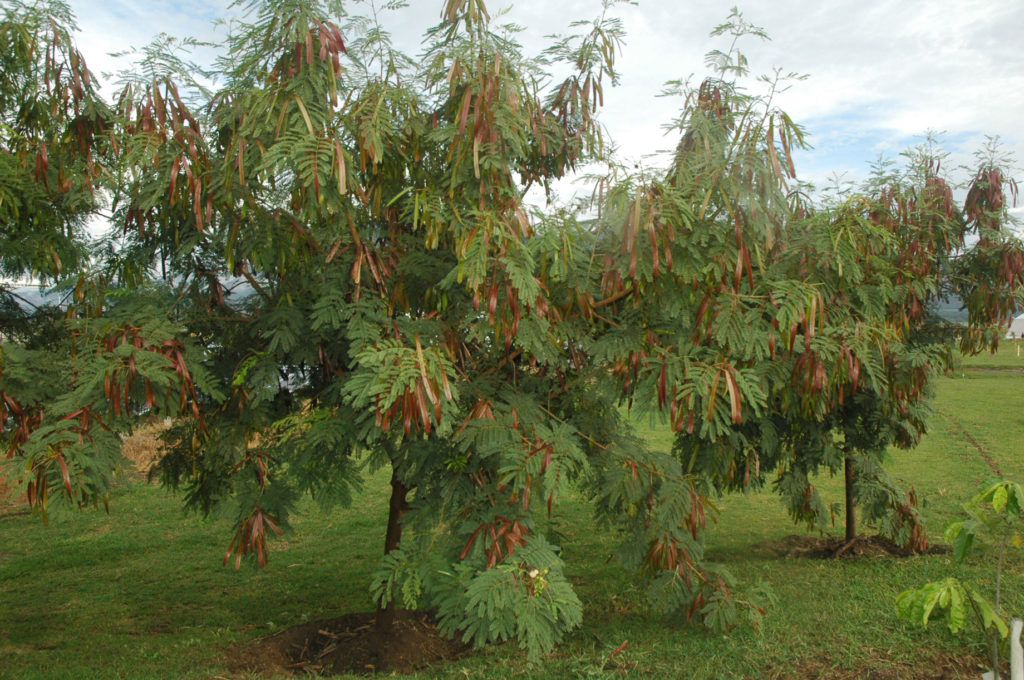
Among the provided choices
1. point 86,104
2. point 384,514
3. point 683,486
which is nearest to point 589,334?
point 683,486

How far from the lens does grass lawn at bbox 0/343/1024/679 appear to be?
14.4 feet

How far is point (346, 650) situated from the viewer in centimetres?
490

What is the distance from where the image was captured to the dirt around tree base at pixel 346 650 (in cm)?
470

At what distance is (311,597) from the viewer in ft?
21.5

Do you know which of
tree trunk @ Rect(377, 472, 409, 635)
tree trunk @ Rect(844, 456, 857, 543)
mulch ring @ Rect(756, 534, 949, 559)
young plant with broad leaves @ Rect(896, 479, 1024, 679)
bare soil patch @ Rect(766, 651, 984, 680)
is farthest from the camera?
mulch ring @ Rect(756, 534, 949, 559)

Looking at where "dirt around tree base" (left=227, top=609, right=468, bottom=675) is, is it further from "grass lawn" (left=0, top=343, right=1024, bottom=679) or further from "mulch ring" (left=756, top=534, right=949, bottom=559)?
"mulch ring" (left=756, top=534, right=949, bottom=559)

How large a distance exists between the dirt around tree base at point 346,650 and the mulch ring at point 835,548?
12.4 ft

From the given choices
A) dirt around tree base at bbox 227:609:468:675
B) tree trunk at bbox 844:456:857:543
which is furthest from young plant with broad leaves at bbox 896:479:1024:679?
dirt around tree base at bbox 227:609:468:675

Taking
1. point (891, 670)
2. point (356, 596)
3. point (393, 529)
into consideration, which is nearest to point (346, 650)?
point (393, 529)

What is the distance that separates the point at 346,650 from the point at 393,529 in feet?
3.00

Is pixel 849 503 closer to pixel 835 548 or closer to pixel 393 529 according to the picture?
pixel 835 548

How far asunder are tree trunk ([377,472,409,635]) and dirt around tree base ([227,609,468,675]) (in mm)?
70

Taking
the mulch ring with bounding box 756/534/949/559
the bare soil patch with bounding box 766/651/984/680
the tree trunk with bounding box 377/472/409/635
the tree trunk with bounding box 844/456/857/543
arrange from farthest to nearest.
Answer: the mulch ring with bounding box 756/534/949/559 < the tree trunk with bounding box 844/456/857/543 < the tree trunk with bounding box 377/472/409/635 < the bare soil patch with bounding box 766/651/984/680

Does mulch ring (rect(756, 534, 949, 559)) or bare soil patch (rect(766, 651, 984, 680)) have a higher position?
bare soil patch (rect(766, 651, 984, 680))
